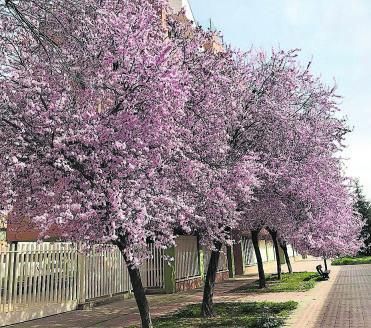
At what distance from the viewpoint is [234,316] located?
41.3 feet

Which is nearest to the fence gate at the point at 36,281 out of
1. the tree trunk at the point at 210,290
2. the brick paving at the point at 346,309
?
the tree trunk at the point at 210,290

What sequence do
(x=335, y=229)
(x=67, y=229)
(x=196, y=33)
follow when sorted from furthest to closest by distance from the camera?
(x=335, y=229), (x=196, y=33), (x=67, y=229)

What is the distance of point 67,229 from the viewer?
7.92 meters

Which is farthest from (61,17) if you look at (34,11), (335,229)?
(335,229)

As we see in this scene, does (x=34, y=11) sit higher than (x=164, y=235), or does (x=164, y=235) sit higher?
(x=34, y=11)

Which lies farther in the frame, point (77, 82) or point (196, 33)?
point (196, 33)

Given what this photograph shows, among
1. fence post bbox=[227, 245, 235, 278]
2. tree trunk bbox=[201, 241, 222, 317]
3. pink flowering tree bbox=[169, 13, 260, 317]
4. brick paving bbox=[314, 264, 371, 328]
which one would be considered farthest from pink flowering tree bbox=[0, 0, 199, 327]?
fence post bbox=[227, 245, 235, 278]

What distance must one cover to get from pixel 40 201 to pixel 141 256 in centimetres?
212

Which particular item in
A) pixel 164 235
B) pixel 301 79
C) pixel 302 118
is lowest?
pixel 164 235

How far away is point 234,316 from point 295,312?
1.81 metres

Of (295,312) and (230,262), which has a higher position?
(230,262)

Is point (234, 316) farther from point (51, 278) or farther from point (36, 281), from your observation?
point (36, 281)

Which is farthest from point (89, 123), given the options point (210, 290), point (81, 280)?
point (81, 280)

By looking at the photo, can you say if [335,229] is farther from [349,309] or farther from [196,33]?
[196,33]
